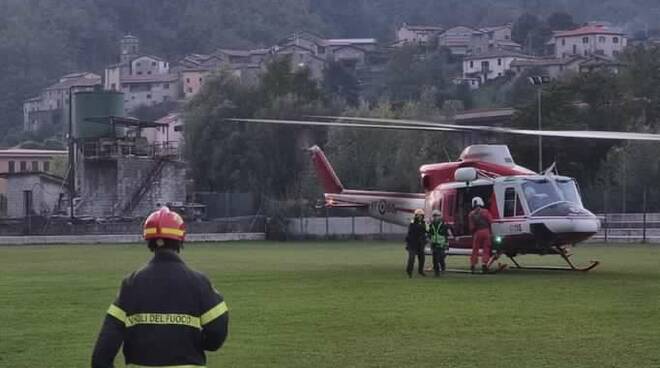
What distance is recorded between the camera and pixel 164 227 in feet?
24.1

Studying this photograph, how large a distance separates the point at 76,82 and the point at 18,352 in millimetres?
188354

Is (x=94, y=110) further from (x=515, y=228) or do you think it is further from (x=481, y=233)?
(x=481, y=233)

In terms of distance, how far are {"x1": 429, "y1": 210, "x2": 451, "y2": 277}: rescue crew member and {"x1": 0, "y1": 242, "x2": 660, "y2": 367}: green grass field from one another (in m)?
0.49

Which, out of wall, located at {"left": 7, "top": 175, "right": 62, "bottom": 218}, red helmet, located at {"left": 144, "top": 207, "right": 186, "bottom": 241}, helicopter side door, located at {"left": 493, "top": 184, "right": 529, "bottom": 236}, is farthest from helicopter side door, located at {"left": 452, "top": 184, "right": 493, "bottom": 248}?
wall, located at {"left": 7, "top": 175, "right": 62, "bottom": 218}

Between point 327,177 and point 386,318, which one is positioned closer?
point 386,318

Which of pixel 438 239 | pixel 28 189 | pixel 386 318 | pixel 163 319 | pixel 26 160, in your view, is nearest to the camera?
pixel 163 319

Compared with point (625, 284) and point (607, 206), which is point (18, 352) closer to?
point (625, 284)

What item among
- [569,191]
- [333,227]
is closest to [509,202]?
[569,191]

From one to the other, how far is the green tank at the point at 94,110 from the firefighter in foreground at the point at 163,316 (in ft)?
232

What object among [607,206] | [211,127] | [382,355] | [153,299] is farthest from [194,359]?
[211,127]

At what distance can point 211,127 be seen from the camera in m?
84.7

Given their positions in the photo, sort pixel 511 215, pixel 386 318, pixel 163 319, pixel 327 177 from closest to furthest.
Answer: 1. pixel 163 319
2. pixel 386 318
3. pixel 511 215
4. pixel 327 177

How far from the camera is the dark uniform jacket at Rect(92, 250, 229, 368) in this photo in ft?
23.6

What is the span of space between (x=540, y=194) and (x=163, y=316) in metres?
21.4
